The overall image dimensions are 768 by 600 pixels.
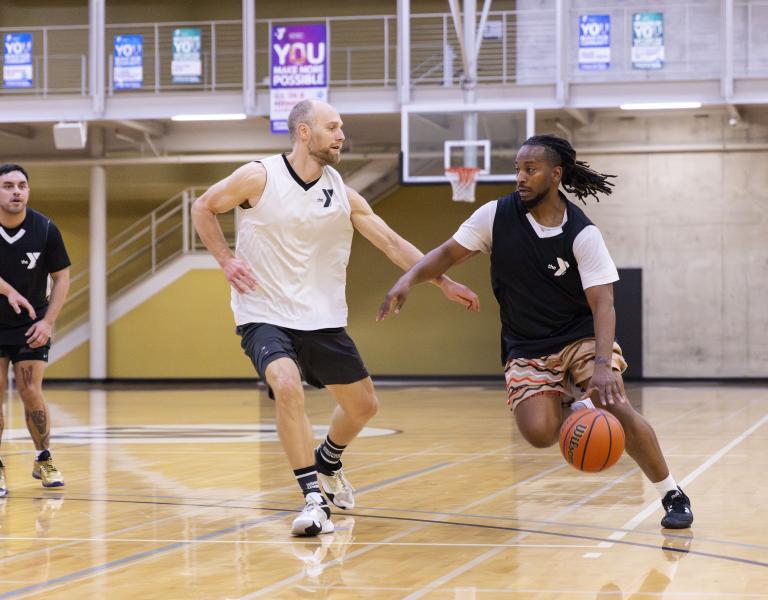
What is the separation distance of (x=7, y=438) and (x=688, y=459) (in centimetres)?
599

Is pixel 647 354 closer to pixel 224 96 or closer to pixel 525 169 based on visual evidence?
pixel 224 96

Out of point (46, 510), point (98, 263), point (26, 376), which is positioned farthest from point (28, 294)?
point (98, 263)

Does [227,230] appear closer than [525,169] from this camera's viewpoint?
No

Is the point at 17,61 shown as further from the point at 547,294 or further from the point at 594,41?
the point at 547,294

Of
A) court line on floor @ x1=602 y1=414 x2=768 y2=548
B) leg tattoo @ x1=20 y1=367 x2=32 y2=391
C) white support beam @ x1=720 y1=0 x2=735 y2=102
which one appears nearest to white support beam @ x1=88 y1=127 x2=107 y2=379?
white support beam @ x1=720 y1=0 x2=735 y2=102

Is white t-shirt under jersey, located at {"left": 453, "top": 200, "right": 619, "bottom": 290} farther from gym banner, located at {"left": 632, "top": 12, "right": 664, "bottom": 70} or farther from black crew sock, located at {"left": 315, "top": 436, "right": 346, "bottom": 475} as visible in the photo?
gym banner, located at {"left": 632, "top": 12, "right": 664, "bottom": 70}

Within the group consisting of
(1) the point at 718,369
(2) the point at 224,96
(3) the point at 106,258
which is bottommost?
(1) the point at 718,369

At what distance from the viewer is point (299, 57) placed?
19.2 m

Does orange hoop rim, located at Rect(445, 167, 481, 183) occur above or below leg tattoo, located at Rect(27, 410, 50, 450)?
above

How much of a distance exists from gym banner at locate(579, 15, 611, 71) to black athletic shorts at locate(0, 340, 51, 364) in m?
13.3

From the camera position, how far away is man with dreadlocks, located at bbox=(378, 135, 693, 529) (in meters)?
5.60

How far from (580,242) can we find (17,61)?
16.6 metres

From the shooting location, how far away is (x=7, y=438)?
1123 centimetres

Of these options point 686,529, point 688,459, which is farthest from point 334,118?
point 688,459
